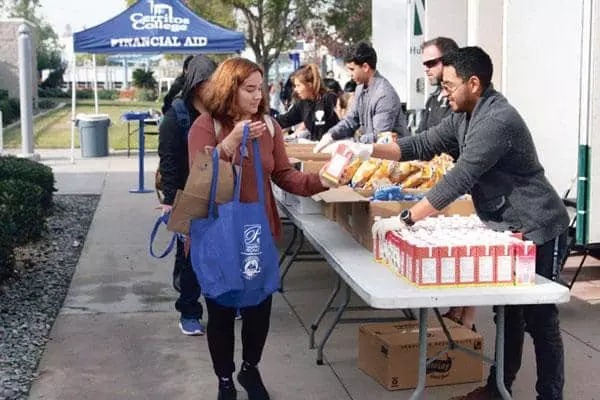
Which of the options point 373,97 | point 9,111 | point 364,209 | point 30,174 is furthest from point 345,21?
point 364,209

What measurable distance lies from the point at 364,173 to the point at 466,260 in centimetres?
169

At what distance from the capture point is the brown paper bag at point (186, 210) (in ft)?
13.5

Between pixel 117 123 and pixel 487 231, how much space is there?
27.6 meters

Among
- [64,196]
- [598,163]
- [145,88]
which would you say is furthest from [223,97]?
[145,88]

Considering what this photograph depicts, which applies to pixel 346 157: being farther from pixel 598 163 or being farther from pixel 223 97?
pixel 598 163

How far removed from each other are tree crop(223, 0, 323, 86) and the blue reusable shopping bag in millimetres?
25503

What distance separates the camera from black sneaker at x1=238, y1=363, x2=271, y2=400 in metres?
4.55

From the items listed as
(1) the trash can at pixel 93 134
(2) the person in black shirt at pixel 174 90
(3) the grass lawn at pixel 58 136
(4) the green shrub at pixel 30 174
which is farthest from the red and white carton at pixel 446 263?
(3) the grass lawn at pixel 58 136

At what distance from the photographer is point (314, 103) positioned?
890 cm

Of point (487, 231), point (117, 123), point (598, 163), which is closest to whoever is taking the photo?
point (487, 231)

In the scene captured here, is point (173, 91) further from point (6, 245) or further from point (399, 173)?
point (6, 245)

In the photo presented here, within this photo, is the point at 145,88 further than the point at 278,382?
Yes

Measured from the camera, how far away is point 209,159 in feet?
13.4

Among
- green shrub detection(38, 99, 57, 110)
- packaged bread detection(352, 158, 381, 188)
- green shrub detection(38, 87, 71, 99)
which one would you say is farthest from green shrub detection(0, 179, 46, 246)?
green shrub detection(38, 87, 71, 99)
